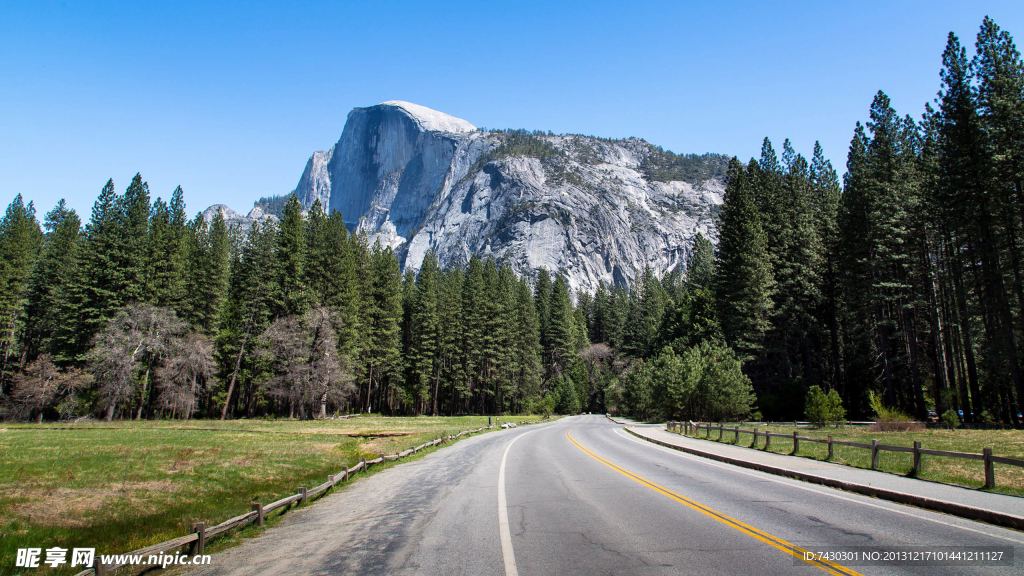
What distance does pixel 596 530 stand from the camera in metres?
7.55

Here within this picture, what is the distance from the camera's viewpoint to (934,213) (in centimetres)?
3422

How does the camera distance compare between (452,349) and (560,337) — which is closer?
(452,349)

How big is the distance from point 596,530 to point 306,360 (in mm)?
40396

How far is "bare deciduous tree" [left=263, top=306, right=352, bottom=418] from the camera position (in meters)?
42.2

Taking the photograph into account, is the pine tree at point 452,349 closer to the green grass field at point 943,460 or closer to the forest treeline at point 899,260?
the forest treeline at point 899,260

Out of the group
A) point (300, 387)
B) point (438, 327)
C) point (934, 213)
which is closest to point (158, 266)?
point (300, 387)

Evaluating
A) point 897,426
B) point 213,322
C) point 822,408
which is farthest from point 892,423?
point 213,322

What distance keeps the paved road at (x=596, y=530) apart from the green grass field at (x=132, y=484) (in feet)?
6.90

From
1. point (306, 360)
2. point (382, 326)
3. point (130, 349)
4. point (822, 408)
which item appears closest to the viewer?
point (822, 408)

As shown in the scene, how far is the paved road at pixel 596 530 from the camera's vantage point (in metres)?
6.00

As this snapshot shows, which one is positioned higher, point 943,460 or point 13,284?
point 13,284

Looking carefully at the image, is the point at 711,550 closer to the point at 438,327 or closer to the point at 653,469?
the point at 653,469

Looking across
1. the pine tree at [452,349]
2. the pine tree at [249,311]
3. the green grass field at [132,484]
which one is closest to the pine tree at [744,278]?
the pine tree at [452,349]

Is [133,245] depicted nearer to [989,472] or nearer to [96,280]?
[96,280]
